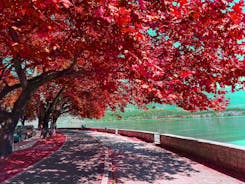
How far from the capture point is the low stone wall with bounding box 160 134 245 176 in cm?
1060

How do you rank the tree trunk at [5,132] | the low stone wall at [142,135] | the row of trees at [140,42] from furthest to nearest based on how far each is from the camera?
the low stone wall at [142,135]
the tree trunk at [5,132]
the row of trees at [140,42]

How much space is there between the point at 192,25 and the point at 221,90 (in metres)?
4.13

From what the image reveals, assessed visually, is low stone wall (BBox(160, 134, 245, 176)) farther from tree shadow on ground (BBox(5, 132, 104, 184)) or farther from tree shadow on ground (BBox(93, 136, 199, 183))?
tree shadow on ground (BBox(5, 132, 104, 184))

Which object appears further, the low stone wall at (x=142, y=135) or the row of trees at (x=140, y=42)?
the low stone wall at (x=142, y=135)

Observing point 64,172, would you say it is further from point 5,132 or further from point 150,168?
point 5,132

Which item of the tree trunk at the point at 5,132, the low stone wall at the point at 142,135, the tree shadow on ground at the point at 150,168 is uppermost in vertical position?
the tree trunk at the point at 5,132

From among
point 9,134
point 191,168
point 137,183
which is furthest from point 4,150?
point 191,168

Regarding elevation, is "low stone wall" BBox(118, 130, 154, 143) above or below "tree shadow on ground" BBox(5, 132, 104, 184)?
above

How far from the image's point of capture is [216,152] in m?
12.6

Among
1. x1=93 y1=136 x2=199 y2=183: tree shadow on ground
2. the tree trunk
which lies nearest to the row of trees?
the tree trunk

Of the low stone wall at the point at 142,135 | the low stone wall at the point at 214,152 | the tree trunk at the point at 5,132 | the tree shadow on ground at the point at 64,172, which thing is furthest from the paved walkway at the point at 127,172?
the low stone wall at the point at 142,135

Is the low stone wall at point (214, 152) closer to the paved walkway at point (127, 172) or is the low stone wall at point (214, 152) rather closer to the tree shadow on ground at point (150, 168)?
the paved walkway at point (127, 172)

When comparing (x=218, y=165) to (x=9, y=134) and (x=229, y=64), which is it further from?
(x=9, y=134)

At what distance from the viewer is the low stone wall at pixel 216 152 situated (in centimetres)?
1060
